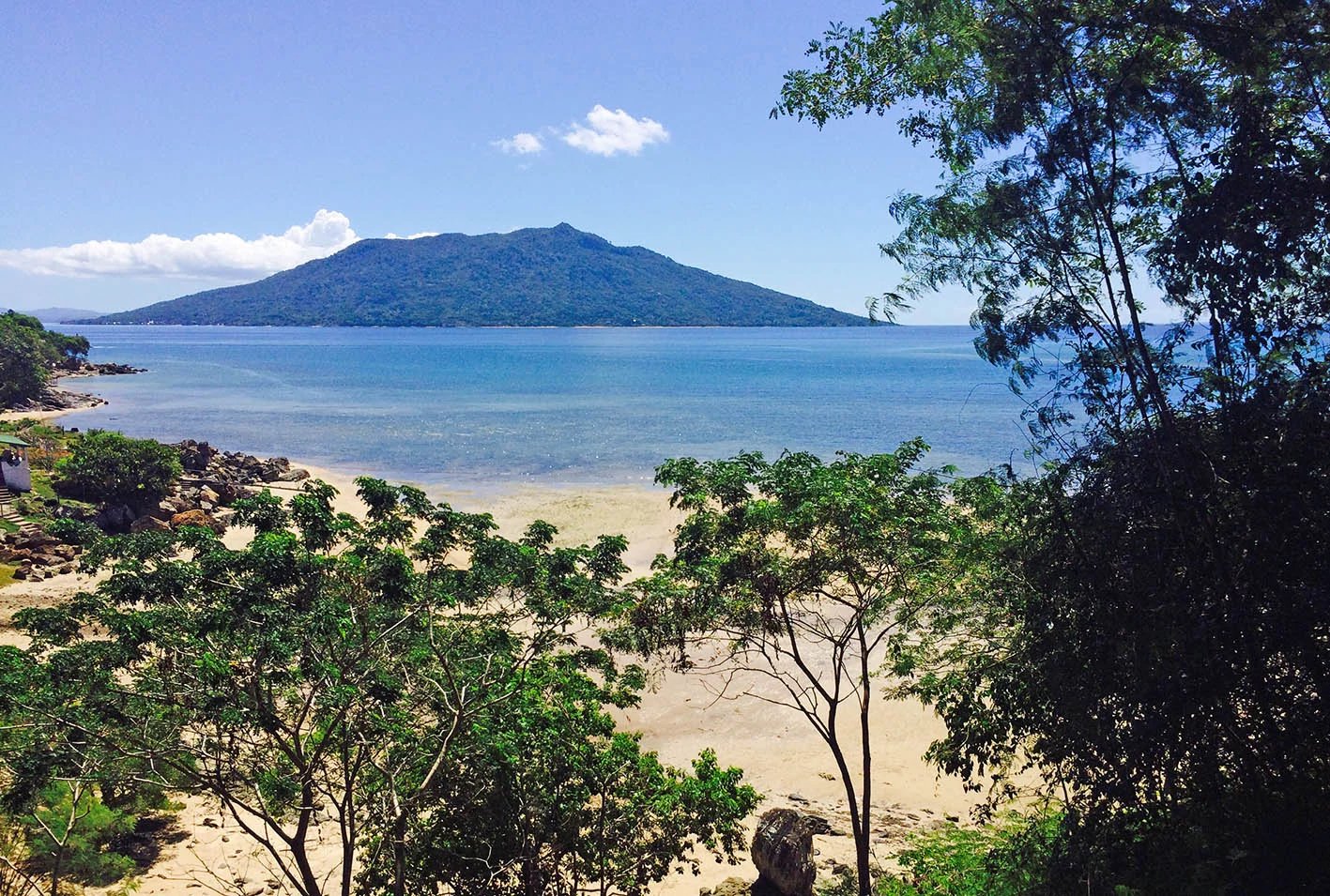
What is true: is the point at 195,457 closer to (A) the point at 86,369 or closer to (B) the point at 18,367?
(B) the point at 18,367

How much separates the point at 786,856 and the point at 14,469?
109ft

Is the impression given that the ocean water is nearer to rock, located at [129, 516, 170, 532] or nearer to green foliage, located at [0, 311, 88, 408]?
green foliage, located at [0, 311, 88, 408]

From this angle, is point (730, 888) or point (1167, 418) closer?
point (1167, 418)

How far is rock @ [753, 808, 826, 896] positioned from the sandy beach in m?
0.71

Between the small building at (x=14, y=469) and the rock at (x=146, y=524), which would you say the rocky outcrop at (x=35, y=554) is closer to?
the rock at (x=146, y=524)

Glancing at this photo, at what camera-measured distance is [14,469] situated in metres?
31.3

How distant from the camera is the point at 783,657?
2027 cm

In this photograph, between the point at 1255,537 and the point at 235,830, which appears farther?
the point at 235,830

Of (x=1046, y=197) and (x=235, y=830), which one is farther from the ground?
(x=1046, y=197)

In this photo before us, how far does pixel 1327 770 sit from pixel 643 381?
91856 millimetres

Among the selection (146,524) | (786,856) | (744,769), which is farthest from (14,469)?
(786,856)

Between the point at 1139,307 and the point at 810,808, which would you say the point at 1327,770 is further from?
the point at 810,808

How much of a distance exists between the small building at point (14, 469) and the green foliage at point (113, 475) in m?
1.15

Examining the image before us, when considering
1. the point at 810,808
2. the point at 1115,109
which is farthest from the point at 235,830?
the point at 1115,109
